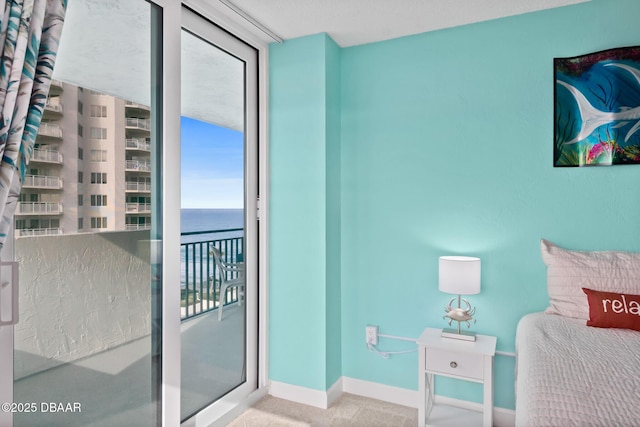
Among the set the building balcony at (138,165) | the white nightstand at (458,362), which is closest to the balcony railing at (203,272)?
the building balcony at (138,165)

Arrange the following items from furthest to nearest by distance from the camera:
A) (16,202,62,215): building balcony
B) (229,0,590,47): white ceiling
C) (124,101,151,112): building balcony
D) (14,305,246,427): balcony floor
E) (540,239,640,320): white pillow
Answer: (229,0,590,47): white ceiling → (540,239,640,320): white pillow → (124,101,151,112): building balcony → (14,305,246,427): balcony floor → (16,202,62,215): building balcony

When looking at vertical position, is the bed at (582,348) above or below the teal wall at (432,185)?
below

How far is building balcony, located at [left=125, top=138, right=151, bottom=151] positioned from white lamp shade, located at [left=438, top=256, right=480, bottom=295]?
177 cm

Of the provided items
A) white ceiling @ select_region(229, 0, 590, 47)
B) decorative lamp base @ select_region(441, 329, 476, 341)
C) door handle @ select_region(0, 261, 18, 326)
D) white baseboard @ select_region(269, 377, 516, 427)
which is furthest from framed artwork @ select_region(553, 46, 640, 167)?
door handle @ select_region(0, 261, 18, 326)

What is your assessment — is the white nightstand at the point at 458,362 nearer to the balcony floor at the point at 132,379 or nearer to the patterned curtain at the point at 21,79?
the balcony floor at the point at 132,379

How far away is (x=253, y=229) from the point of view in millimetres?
2820

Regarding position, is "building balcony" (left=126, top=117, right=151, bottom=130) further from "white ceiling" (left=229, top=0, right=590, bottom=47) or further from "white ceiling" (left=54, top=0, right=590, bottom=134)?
"white ceiling" (left=229, top=0, right=590, bottom=47)

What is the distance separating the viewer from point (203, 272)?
248 centimetres

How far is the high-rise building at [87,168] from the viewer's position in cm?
154

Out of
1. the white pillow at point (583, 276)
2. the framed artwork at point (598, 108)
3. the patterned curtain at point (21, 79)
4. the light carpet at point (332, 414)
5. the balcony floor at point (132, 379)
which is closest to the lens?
the patterned curtain at point (21, 79)

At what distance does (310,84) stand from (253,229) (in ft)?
3.54

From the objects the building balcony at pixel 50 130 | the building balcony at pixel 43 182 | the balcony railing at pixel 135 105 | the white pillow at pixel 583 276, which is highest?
the balcony railing at pixel 135 105

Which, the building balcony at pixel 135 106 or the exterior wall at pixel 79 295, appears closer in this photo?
the exterior wall at pixel 79 295

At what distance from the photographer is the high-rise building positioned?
154cm
